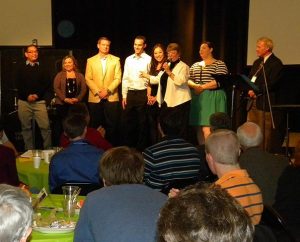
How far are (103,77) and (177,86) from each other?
3.98ft

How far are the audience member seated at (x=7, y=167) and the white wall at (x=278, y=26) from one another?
5480mm

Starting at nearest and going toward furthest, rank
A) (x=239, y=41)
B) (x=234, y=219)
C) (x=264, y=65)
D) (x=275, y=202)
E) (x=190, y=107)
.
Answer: (x=234, y=219) → (x=275, y=202) → (x=264, y=65) → (x=190, y=107) → (x=239, y=41)

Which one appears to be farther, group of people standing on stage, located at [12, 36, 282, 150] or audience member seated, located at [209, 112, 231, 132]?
group of people standing on stage, located at [12, 36, 282, 150]

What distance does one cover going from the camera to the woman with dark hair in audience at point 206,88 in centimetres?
762

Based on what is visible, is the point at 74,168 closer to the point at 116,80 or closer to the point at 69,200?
the point at 69,200

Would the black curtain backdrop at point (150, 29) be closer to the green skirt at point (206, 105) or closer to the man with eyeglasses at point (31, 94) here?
the green skirt at point (206, 105)

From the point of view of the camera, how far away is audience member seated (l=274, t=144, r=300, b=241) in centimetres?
325

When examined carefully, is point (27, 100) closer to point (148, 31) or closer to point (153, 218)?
point (148, 31)

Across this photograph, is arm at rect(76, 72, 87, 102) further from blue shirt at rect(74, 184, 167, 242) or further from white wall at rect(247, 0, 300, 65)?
blue shirt at rect(74, 184, 167, 242)

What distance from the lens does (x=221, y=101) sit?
7.75 m

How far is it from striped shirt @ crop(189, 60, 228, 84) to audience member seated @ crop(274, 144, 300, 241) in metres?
4.36

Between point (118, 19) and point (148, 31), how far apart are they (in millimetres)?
560

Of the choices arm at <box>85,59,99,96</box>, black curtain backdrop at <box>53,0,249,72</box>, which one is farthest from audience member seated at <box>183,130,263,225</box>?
black curtain backdrop at <box>53,0,249,72</box>

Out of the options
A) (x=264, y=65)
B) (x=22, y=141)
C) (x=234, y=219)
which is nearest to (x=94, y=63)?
(x=22, y=141)
